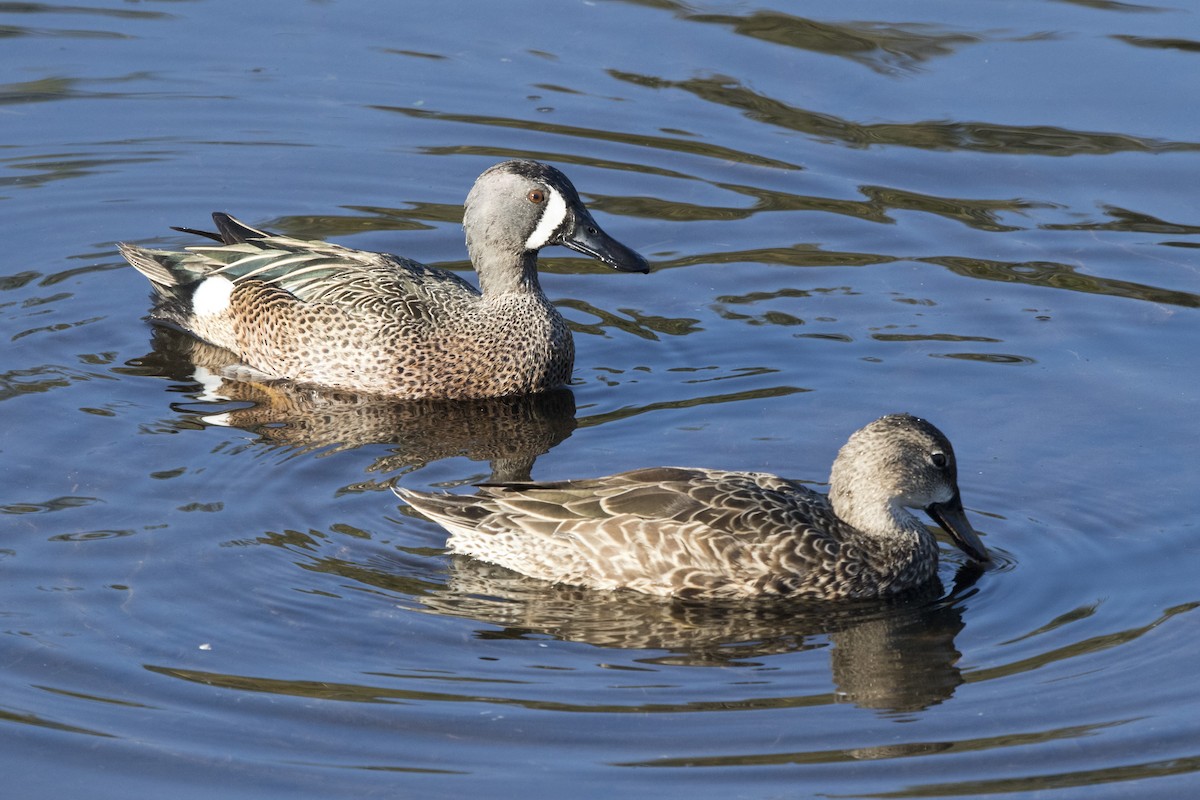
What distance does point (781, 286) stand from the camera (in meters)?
12.3

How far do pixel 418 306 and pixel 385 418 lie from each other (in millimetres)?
913

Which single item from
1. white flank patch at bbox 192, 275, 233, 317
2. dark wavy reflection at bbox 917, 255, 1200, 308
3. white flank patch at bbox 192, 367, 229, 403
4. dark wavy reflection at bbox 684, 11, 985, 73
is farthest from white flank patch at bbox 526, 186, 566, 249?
dark wavy reflection at bbox 684, 11, 985, 73

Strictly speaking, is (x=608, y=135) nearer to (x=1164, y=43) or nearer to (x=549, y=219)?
(x=549, y=219)

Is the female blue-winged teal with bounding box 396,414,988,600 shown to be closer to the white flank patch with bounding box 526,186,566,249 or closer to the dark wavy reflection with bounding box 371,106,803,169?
the white flank patch with bounding box 526,186,566,249

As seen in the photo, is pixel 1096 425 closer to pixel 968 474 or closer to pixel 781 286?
pixel 968 474

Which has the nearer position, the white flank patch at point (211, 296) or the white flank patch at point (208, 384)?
the white flank patch at point (208, 384)

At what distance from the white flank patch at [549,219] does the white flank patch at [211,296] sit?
188cm

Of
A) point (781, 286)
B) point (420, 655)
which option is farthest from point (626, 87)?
point (420, 655)

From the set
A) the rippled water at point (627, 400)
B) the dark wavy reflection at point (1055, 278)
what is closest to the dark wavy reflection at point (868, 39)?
the rippled water at point (627, 400)

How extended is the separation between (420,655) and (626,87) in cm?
789

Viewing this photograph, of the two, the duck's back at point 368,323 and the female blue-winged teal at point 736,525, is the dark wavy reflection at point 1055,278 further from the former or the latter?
the female blue-winged teal at point 736,525

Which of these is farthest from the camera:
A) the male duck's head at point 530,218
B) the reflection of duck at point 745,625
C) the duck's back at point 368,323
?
the male duck's head at point 530,218

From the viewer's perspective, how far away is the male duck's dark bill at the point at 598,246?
11641mm

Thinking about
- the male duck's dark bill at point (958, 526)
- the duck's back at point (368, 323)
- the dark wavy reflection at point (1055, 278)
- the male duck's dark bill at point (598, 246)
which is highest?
the male duck's dark bill at point (598, 246)
